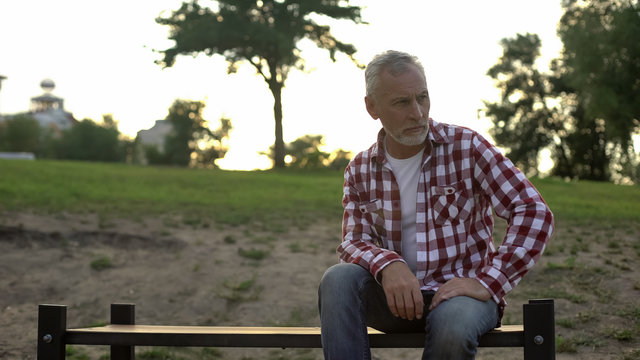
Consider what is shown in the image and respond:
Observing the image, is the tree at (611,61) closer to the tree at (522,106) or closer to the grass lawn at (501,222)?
the grass lawn at (501,222)

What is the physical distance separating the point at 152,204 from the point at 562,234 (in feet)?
20.7

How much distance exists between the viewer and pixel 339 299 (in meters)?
2.71

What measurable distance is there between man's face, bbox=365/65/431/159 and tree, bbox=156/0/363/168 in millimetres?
19905

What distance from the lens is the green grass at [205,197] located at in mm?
9836

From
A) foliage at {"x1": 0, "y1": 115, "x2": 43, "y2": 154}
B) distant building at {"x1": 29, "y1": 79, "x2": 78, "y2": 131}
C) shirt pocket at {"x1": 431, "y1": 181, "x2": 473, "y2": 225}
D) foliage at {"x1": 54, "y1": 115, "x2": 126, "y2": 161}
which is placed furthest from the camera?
distant building at {"x1": 29, "y1": 79, "x2": 78, "y2": 131}

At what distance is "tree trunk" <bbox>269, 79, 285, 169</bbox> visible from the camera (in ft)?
77.6

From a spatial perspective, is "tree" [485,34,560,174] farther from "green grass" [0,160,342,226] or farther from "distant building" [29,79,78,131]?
"distant building" [29,79,78,131]

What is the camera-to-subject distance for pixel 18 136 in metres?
70.4

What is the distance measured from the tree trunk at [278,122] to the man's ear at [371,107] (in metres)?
20.0

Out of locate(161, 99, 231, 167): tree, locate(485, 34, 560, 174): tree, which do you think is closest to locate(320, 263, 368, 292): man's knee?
locate(485, 34, 560, 174): tree

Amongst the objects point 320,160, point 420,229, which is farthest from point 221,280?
point 320,160

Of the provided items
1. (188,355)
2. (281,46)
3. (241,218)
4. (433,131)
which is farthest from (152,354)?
(281,46)

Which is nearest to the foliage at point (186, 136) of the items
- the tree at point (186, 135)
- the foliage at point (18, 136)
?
the tree at point (186, 135)

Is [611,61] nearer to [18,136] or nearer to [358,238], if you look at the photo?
[358,238]
